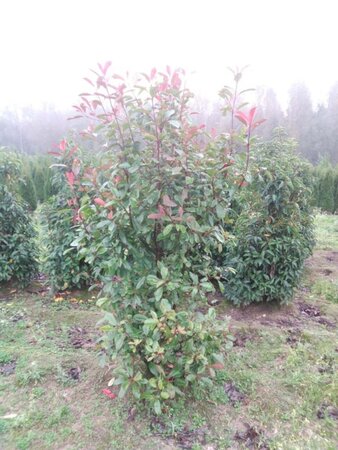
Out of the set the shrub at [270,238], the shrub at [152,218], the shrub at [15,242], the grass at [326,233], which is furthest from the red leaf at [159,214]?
the grass at [326,233]

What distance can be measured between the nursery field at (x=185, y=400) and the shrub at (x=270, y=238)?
32 centimetres

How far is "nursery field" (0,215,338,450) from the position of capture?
77.3 inches

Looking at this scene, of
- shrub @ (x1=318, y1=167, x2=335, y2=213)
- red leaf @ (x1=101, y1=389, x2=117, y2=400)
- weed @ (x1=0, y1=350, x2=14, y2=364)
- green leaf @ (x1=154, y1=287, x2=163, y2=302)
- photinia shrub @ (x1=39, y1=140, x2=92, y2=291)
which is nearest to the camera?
green leaf @ (x1=154, y1=287, x2=163, y2=302)

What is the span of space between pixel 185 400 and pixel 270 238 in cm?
185

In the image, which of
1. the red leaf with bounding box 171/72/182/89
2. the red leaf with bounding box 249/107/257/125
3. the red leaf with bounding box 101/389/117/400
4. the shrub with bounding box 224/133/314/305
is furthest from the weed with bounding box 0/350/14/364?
the red leaf with bounding box 249/107/257/125

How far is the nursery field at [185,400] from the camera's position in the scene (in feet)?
6.44

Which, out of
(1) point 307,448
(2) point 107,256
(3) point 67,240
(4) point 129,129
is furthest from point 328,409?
(3) point 67,240

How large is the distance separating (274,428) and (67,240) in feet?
9.20

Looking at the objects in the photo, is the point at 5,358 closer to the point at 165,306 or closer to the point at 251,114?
the point at 165,306

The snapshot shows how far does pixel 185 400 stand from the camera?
2.21 m

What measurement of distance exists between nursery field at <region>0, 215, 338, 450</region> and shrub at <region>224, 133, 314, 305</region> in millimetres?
318

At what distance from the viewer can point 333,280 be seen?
454cm

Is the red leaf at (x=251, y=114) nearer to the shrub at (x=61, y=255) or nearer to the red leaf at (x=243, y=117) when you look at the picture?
the red leaf at (x=243, y=117)

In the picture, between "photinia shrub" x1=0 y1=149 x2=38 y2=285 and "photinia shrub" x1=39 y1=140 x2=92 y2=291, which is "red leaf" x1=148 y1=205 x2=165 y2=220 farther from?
"photinia shrub" x1=0 y1=149 x2=38 y2=285
